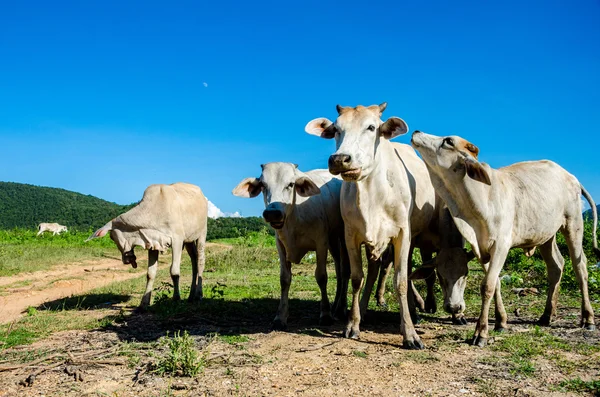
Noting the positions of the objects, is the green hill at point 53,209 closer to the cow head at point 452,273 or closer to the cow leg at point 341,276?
the cow leg at point 341,276

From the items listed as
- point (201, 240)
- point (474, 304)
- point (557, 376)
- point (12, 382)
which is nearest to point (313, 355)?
point (557, 376)

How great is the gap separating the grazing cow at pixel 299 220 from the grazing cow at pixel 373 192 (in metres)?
0.65

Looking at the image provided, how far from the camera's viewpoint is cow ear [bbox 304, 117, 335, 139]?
5910 millimetres

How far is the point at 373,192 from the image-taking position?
5609 mm

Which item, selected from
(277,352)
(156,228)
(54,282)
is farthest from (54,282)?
(277,352)

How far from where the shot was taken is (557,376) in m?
4.47

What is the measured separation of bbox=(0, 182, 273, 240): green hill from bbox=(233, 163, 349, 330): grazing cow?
29818mm

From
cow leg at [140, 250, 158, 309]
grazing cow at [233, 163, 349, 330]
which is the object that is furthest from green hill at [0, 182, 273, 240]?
grazing cow at [233, 163, 349, 330]

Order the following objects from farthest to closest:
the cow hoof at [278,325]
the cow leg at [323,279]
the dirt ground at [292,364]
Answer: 1. the cow leg at [323,279]
2. the cow hoof at [278,325]
3. the dirt ground at [292,364]

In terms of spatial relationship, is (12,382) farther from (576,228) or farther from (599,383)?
(576,228)

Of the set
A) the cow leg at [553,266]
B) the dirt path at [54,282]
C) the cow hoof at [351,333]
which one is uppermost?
the cow leg at [553,266]

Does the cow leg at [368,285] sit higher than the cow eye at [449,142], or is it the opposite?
the cow eye at [449,142]

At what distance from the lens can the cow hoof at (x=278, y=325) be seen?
6398mm

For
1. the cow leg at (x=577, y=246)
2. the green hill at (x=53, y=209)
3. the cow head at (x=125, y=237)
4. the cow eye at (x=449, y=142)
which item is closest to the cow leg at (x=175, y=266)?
the cow head at (x=125, y=237)
